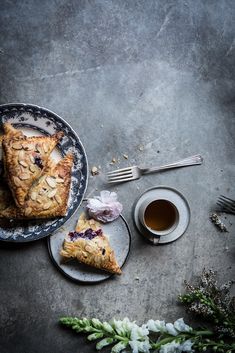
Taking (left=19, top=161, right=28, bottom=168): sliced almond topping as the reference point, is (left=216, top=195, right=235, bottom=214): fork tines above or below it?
below

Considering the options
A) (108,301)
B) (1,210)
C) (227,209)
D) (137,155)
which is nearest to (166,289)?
(108,301)

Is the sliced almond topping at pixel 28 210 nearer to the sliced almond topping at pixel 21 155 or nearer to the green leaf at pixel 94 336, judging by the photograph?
the sliced almond topping at pixel 21 155

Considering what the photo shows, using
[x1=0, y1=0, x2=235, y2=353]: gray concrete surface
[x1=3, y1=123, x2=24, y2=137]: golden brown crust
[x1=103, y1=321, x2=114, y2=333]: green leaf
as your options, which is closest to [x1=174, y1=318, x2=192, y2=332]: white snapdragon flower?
[x1=0, y1=0, x2=235, y2=353]: gray concrete surface

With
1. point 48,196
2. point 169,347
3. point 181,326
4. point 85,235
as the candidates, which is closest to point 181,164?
point 85,235

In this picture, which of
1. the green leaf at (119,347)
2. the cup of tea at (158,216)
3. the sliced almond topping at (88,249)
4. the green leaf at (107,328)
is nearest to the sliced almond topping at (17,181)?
the sliced almond topping at (88,249)

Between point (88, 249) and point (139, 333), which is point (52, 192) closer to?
point (88, 249)

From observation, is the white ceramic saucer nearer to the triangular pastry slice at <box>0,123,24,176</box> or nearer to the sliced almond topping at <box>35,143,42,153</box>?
the sliced almond topping at <box>35,143,42,153</box>
